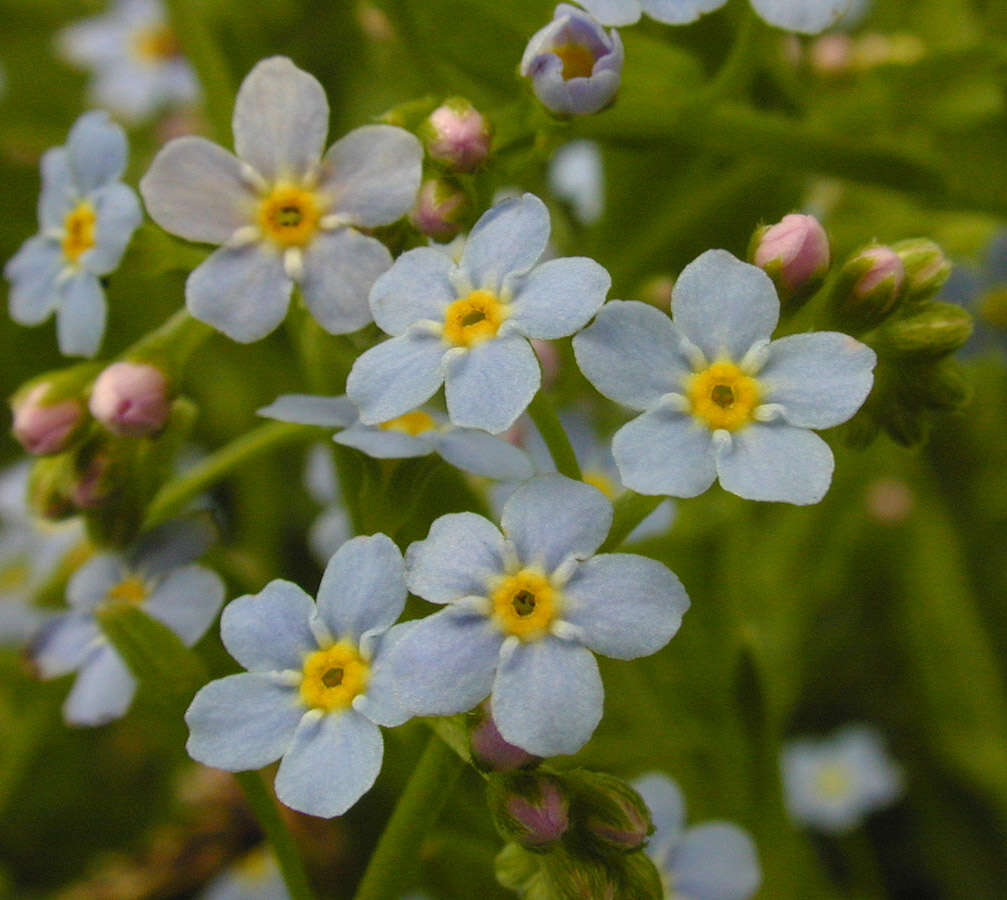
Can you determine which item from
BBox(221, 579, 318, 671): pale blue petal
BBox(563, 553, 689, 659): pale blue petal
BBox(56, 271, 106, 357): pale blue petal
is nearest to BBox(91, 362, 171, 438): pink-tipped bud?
BBox(56, 271, 106, 357): pale blue petal

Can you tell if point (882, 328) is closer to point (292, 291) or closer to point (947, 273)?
point (947, 273)

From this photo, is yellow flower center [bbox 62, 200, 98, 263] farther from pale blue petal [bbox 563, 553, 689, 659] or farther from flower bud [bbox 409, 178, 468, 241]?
pale blue petal [bbox 563, 553, 689, 659]

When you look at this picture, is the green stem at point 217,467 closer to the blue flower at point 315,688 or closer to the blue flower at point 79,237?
the blue flower at point 79,237

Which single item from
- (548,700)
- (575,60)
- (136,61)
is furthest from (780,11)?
(136,61)

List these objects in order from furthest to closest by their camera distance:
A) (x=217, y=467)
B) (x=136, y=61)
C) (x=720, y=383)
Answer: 1. (x=136, y=61)
2. (x=217, y=467)
3. (x=720, y=383)

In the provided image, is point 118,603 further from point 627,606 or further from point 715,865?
point 715,865

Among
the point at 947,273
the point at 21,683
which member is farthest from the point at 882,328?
the point at 21,683

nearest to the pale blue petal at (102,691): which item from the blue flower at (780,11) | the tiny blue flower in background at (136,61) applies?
the blue flower at (780,11)
